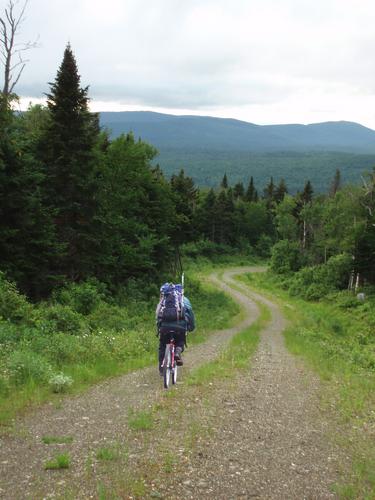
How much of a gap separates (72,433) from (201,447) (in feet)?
6.75

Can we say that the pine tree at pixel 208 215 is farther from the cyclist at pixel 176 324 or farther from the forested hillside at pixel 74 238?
the cyclist at pixel 176 324

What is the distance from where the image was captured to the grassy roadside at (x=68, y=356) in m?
9.29

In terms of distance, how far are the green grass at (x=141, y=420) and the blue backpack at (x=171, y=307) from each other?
8.70 feet

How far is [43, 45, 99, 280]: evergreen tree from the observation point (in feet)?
79.0

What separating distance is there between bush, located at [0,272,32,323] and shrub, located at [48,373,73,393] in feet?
20.3

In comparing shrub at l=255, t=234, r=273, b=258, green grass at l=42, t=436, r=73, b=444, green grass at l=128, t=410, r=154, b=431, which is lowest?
shrub at l=255, t=234, r=273, b=258

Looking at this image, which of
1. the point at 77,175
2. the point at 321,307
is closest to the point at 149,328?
the point at 77,175

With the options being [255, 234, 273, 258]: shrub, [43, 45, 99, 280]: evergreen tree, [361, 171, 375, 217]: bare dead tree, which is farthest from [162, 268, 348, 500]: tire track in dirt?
[255, 234, 273, 258]: shrub

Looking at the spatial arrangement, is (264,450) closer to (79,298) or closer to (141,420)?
(141,420)

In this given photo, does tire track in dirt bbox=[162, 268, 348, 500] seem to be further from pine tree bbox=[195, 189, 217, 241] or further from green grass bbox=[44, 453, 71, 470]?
pine tree bbox=[195, 189, 217, 241]

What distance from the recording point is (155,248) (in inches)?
1523

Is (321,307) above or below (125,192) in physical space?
below

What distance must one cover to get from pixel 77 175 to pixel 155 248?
49.8 ft

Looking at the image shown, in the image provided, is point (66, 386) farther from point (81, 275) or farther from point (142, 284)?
point (142, 284)
